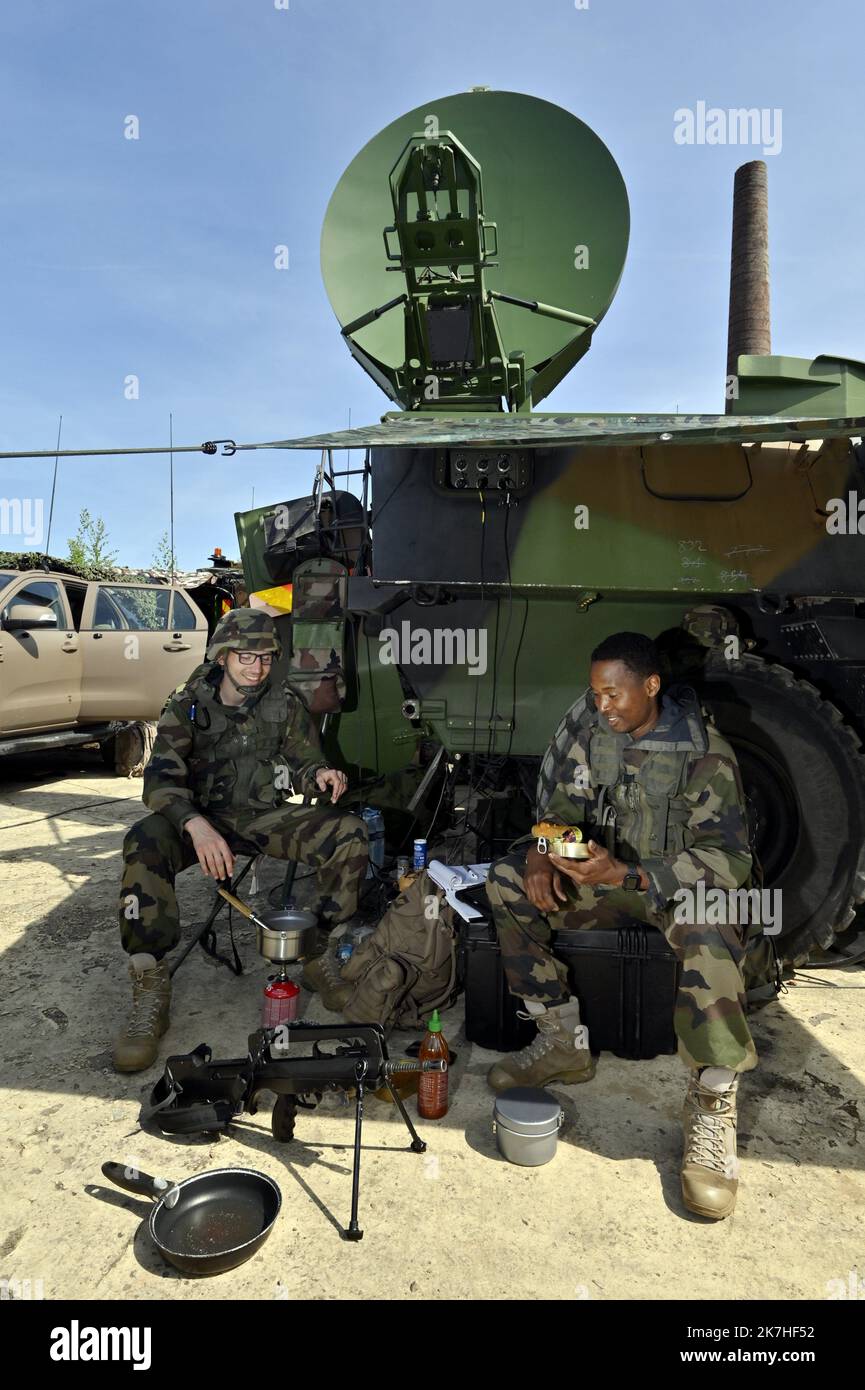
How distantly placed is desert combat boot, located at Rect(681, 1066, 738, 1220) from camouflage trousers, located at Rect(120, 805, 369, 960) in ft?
5.44

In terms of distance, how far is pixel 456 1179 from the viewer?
240 cm

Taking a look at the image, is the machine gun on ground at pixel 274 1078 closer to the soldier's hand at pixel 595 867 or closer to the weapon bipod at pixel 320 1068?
the weapon bipod at pixel 320 1068

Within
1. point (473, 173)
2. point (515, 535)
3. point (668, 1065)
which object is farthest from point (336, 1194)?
point (473, 173)

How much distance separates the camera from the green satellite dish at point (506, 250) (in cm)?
468

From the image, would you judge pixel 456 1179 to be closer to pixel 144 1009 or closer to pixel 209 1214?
pixel 209 1214

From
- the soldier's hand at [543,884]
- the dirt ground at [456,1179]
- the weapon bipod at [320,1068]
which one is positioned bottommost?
the dirt ground at [456,1179]

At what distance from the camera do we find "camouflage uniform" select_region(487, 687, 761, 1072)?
99.2 inches

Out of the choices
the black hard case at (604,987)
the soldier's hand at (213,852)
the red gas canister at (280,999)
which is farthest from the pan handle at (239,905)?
the black hard case at (604,987)

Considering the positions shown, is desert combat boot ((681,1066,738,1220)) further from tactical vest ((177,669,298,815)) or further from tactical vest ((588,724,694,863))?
tactical vest ((177,669,298,815))

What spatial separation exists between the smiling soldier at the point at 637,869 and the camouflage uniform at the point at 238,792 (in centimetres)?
96

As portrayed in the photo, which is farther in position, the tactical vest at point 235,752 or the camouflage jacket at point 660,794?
the tactical vest at point 235,752

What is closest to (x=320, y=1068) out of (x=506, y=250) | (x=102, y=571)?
(x=506, y=250)

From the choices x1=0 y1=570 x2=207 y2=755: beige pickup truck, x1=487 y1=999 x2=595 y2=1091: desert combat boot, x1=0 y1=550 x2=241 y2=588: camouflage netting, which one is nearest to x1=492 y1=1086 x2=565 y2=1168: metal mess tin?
x1=487 y1=999 x2=595 y2=1091: desert combat boot
